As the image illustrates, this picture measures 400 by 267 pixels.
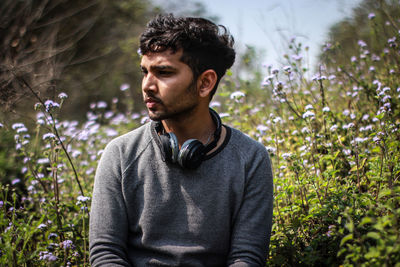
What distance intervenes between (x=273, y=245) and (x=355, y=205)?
60 cm

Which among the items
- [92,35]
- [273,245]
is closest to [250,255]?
[273,245]

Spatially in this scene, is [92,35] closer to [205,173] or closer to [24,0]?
[24,0]

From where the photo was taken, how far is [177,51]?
204 cm

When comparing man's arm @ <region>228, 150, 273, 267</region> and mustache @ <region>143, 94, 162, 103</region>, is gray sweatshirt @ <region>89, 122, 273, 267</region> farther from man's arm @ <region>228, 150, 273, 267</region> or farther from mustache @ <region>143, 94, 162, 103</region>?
mustache @ <region>143, 94, 162, 103</region>

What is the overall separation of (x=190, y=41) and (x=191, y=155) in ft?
2.23

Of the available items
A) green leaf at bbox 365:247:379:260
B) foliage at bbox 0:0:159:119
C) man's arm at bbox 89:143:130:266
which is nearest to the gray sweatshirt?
man's arm at bbox 89:143:130:266

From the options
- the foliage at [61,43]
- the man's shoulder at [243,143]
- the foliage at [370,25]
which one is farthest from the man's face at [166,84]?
the foliage at [370,25]

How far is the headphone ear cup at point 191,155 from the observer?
1.94 metres

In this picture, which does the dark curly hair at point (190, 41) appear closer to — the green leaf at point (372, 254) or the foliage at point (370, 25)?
the green leaf at point (372, 254)

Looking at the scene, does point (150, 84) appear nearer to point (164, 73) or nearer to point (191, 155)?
point (164, 73)

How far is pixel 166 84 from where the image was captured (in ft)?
6.60

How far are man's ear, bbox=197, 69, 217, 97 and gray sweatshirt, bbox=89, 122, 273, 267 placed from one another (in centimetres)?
36

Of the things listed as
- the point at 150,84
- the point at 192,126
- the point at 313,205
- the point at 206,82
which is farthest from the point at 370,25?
the point at 150,84

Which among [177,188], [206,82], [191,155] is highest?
[206,82]
